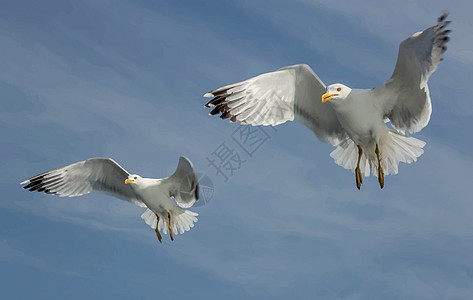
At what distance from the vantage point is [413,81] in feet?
20.8

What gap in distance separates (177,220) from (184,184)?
48.8 inches

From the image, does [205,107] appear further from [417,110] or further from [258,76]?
[417,110]

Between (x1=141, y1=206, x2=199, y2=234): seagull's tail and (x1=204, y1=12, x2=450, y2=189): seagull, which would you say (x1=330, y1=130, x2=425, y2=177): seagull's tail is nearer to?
Answer: (x1=204, y1=12, x2=450, y2=189): seagull

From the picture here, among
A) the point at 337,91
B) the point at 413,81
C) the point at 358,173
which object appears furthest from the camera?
the point at 358,173

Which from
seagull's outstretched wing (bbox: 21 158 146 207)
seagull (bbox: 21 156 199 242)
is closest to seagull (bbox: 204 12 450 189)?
seagull (bbox: 21 156 199 242)

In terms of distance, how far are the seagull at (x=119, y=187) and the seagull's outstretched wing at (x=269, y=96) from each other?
2053mm

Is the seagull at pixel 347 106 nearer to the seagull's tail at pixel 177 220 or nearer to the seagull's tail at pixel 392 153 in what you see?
the seagull's tail at pixel 392 153

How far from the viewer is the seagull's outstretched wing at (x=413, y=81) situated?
572cm

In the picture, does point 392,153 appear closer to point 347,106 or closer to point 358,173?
point 358,173

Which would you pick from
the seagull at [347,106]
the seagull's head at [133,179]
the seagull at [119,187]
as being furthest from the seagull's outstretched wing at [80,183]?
the seagull at [347,106]

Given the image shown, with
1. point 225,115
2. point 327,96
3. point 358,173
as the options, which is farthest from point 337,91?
point 225,115

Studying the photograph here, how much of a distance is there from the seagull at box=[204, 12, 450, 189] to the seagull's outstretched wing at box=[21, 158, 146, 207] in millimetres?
3063

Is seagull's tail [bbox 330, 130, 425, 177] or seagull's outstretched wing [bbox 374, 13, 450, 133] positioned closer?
seagull's outstretched wing [bbox 374, 13, 450, 133]

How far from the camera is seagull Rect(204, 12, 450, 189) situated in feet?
21.3
